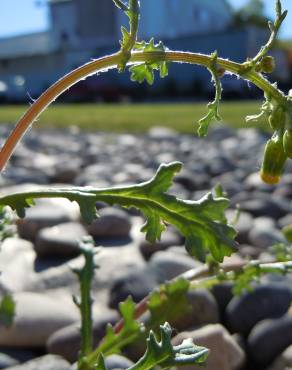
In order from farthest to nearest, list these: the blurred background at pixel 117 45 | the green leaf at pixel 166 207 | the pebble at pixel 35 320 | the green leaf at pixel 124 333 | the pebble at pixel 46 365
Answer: the blurred background at pixel 117 45 < the pebble at pixel 35 320 < the pebble at pixel 46 365 < the green leaf at pixel 124 333 < the green leaf at pixel 166 207

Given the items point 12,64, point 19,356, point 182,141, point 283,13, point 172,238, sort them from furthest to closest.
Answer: point 12,64 → point 182,141 → point 172,238 → point 19,356 → point 283,13

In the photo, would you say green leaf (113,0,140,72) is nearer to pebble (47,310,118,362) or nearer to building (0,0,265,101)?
pebble (47,310,118,362)

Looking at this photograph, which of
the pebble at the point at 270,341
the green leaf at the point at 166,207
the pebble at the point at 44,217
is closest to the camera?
the green leaf at the point at 166,207

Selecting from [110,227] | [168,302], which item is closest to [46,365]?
[168,302]

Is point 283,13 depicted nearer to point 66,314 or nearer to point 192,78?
point 66,314

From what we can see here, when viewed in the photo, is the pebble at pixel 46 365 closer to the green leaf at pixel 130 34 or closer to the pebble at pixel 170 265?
the pebble at pixel 170 265

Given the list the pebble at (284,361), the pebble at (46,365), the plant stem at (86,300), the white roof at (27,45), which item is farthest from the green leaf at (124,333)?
the white roof at (27,45)

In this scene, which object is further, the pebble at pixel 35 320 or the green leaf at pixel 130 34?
the pebble at pixel 35 320

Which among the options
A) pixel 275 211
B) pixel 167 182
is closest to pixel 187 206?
pixel 167 182
